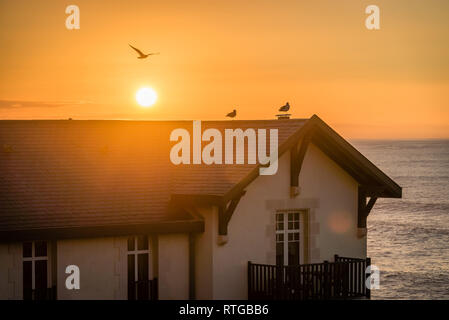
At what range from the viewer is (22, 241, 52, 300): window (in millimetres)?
18781

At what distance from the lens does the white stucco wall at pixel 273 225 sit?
1970cm

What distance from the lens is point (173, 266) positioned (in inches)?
792

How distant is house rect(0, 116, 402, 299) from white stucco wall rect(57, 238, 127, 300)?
26 millimetres

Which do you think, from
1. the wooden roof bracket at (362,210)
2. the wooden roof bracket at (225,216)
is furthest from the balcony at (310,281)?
the wooden roof bracket at (362,210)

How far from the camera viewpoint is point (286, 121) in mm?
20906

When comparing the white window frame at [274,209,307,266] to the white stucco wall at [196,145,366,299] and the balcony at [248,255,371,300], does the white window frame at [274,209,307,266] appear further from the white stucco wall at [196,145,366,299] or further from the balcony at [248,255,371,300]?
the balcony at [248,255,371,300]

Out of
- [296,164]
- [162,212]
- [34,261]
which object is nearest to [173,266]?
[162,212]

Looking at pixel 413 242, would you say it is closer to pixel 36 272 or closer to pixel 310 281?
pixel 310 281

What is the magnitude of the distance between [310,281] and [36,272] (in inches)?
279
